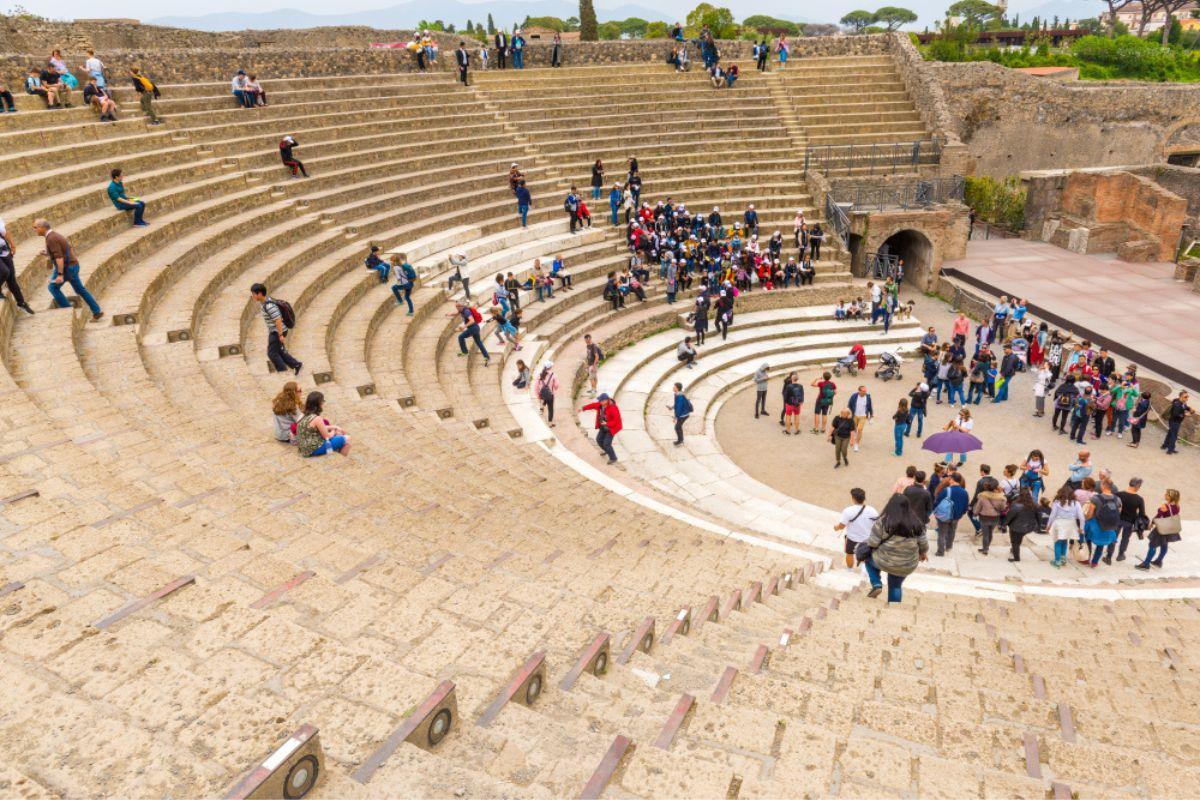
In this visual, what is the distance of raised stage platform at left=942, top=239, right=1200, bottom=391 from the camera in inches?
678

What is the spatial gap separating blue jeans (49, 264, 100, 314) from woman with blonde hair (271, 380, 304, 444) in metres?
4.02

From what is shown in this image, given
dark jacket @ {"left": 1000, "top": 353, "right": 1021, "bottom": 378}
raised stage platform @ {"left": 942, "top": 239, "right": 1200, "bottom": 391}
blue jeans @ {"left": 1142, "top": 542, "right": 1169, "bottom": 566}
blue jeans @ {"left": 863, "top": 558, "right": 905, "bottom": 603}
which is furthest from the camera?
raised stage platform @ {"left": 942, "top": 239, "right": 1200, "bottom": 391}

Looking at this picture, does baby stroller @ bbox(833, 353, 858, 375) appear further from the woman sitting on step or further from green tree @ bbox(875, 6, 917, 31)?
green tree @ bbox(875, 6, 917, 31)

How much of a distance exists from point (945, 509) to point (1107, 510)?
1.88 meters

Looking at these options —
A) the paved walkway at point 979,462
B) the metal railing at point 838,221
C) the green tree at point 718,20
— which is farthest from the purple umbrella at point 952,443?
the green tree at point 718,20

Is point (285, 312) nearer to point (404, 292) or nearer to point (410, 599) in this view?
point (404, 292)

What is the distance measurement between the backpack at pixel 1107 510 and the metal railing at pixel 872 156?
54.9 ft

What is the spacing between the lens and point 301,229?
15.7m

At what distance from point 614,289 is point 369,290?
5802 millimetres

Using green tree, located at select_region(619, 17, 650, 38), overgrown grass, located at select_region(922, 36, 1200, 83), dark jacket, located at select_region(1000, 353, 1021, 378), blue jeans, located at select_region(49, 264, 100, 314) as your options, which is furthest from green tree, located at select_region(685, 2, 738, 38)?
green tree, located at select_region(619, 17, 650, 38)

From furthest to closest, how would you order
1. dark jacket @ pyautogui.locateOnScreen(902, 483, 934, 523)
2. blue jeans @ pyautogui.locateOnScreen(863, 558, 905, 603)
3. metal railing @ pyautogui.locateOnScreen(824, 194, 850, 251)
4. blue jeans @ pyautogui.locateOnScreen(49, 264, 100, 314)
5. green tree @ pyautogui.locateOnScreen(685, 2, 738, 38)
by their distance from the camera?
green tree @ pyautogui.locateOnScreen(685, 2, 738, 38) < metal railing @ pyautogui.locateOnScreen(824, 194, 850, 251) < blue jeans @ pyautogui.locateOnScreen(49, 264, 100, 314) < dark jacket @ pyautogui.locateOnScreen(902, 483, 934, 523) < blue jeans @ pyautogui.locateOnScreen(863, 558, 905, 603)

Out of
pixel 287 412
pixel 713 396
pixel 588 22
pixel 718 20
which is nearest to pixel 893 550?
pixel 287 412

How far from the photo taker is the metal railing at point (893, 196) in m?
22.7

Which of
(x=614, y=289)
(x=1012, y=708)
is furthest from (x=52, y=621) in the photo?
(x=614, y=289)
